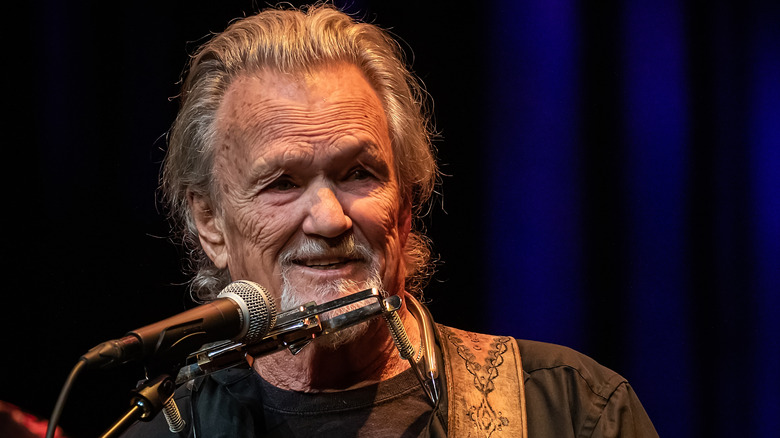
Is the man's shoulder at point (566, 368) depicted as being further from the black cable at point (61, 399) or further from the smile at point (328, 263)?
Result: the black cable at point (61, 399)

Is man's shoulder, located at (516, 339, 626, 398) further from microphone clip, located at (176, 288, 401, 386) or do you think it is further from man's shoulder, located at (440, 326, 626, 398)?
microphone clip, located at (176, 288, 401, 386)

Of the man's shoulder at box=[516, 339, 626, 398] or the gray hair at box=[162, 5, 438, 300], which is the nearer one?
the man's shoulder at box=[516, 339, 626, 398]

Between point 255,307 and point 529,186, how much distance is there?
5.29 ft

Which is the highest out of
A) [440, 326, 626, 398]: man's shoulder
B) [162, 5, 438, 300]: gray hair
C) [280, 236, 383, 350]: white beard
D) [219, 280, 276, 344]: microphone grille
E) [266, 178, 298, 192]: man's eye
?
[162, 5, 438, 300]: gray hair

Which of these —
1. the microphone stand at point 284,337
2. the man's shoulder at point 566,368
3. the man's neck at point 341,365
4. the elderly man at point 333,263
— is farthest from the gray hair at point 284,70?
the microphone stand at point 284,337

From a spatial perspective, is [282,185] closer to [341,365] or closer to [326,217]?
[326,217]

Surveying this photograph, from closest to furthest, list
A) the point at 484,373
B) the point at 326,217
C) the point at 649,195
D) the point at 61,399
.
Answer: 1. the point at 61,399
2. the point at 326,217
3. the point at 484,373
4. the point at 649,195

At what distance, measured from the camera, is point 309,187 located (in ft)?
6.22

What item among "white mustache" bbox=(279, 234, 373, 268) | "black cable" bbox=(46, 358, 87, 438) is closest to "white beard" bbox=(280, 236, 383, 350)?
"white mustache" bbox=(279, 234, 373, 268)

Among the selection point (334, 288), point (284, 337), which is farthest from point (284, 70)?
point (284, 337)

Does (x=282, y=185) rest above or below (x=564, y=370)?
above

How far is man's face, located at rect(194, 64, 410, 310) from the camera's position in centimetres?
185

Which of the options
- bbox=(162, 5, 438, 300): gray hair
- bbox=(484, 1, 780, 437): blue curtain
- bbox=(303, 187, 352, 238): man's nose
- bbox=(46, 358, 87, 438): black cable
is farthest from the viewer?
→ bbox=(484, 1, 780, 437): blue curtain

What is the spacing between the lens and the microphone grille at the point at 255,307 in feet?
4.13
